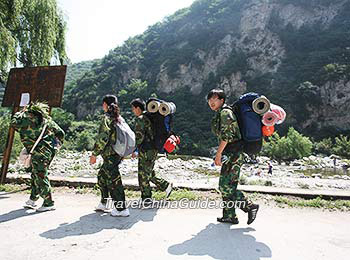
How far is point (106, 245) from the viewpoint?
2.33 metres

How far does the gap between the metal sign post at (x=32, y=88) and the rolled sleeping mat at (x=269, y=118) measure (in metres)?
3.64

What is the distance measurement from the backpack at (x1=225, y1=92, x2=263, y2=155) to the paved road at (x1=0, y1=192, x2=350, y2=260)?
875mm

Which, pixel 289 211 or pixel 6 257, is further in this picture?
pixel 289 211

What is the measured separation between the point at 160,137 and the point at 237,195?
127 cm

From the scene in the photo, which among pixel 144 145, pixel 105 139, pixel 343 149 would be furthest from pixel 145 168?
pixel 343 149

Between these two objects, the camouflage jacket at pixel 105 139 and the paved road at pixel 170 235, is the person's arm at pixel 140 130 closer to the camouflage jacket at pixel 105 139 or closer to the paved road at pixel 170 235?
the camouflage jacket at pixel 105 139

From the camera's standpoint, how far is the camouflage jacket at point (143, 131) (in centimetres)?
356

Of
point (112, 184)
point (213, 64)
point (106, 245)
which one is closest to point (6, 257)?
point (106, 245)

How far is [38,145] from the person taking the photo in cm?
348

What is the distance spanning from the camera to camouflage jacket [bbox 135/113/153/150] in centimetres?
356

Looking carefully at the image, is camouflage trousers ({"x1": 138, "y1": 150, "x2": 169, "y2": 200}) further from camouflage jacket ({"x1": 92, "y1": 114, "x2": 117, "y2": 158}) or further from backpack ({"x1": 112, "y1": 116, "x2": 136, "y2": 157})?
camouflage jacket ({"x1": 92, "y1": 114, "x2": 117, "y2": 158})

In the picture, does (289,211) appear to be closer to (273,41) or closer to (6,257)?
→ (6,257)

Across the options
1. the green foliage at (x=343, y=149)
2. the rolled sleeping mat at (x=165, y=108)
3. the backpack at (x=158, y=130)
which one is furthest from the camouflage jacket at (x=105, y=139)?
the green foliage at (x=343, y=149)

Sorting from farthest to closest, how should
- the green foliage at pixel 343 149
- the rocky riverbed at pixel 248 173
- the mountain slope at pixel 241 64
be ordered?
the mountain slope at pixel 241 64, the green foliage at pixel 343 149, the rocky riverbed at pixel 248 173
